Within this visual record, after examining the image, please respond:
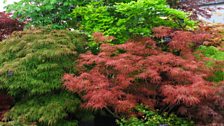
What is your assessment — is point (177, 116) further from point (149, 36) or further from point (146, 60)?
point (149, 36)

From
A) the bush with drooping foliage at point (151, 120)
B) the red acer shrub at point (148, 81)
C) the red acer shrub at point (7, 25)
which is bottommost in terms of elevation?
the bush with drooping foliage at point (151, 120)

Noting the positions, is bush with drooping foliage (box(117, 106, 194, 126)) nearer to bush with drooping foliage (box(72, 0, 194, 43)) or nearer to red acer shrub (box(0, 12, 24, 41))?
bush with drooping foliage (box(72, 0, 194, 43))

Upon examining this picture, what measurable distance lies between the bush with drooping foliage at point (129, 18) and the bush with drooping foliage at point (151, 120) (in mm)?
1548

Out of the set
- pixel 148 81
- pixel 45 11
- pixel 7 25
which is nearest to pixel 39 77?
pixel 148 81

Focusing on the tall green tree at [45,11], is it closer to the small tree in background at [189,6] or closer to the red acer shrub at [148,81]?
the small tree in background at [189,6]

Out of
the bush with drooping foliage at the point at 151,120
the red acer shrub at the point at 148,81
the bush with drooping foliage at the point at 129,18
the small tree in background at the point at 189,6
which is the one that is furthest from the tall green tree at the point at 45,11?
the bush with drooping foliage at the point at 151,120

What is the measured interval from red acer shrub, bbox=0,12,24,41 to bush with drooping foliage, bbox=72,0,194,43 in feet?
4.89

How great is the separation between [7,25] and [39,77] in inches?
96.8

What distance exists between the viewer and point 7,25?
6.91 metres

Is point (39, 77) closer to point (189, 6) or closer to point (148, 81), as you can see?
point (148, 81)

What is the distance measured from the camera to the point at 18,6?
6434 millimetres

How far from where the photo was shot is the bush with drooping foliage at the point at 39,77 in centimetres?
488

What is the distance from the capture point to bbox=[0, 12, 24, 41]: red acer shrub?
22.4 ft

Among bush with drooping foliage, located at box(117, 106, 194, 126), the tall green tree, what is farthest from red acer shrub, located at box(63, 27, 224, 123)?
the tall green tree
